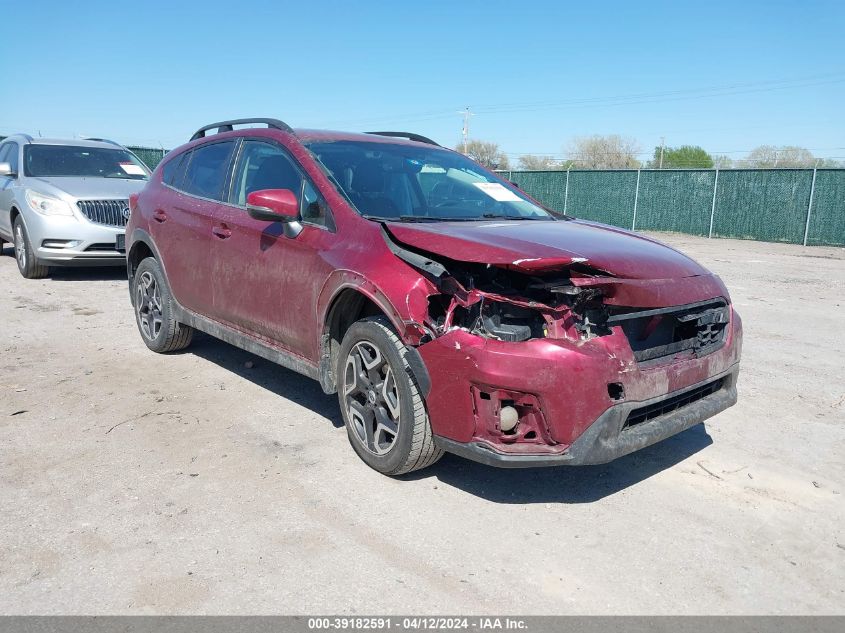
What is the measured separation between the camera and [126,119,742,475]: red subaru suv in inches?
121

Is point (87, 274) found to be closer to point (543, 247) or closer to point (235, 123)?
point (235, 123)

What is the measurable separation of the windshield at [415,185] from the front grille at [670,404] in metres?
1.52

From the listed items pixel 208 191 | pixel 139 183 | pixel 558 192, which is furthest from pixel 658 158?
pixel 208 191

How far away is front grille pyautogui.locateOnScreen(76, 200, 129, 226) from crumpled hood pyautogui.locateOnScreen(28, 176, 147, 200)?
0.22 feet

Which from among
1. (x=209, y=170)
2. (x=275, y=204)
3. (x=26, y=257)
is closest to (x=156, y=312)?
(x=209, y=170)

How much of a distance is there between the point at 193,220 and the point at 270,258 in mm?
1215

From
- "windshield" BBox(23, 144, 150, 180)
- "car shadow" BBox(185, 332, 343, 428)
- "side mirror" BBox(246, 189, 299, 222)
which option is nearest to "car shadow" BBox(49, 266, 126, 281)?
"windshield" BBox(23, 144, 150, 180)

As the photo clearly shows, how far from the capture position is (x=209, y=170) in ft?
17.2

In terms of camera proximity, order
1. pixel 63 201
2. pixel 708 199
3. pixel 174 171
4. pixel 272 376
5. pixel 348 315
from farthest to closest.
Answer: pixel 708 199
pixel 63 201
pixel 174 171
pixel 272 376
pixel 348 315

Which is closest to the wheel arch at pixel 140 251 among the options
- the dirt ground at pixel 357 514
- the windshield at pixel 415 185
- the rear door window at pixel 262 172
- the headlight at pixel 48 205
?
the dirt ground at pixel 357 514

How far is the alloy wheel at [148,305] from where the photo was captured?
19.4ft

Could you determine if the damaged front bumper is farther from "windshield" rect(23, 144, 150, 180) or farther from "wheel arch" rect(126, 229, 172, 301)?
"windshield" rect(23, 144, 150, 180)
